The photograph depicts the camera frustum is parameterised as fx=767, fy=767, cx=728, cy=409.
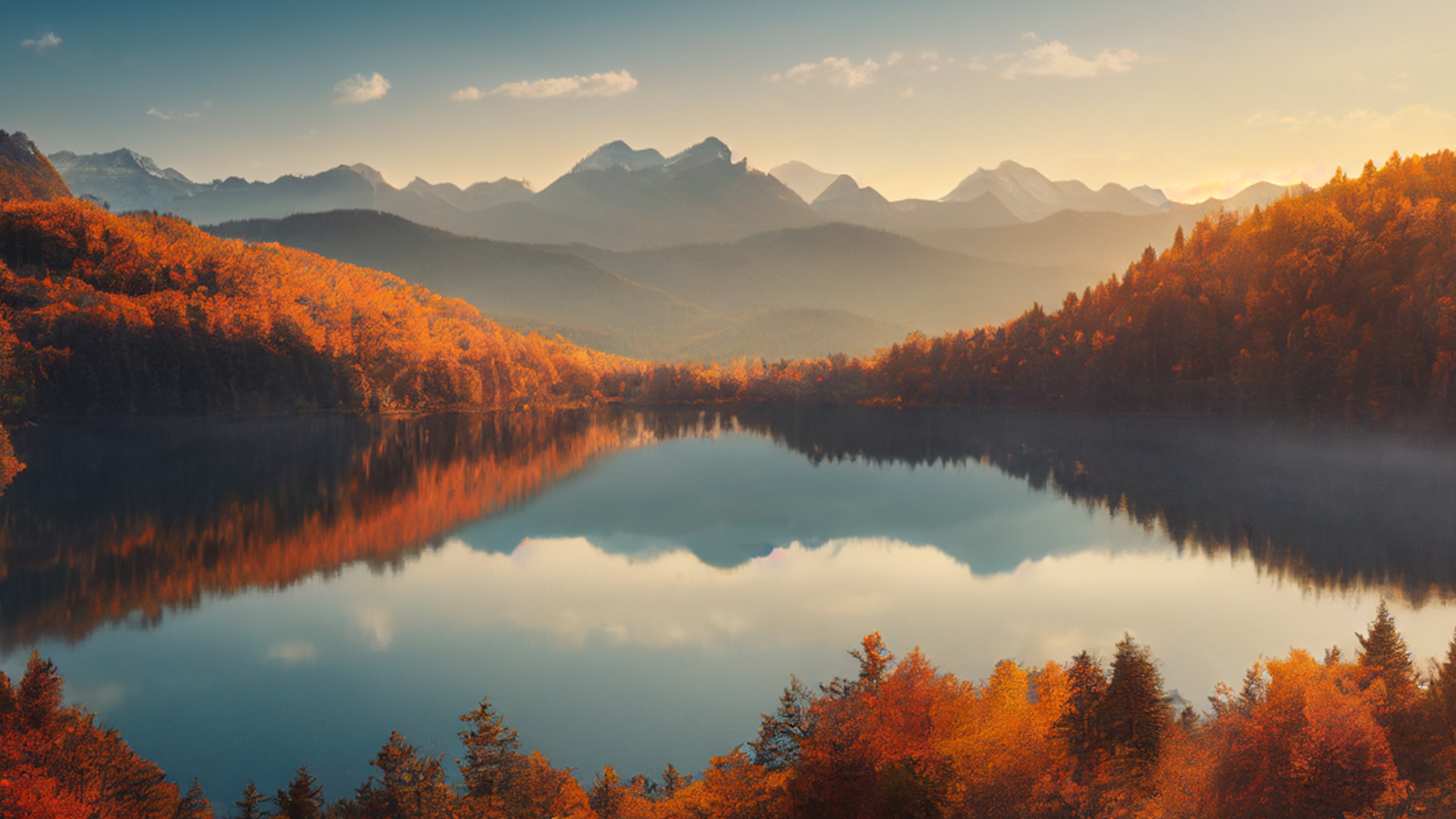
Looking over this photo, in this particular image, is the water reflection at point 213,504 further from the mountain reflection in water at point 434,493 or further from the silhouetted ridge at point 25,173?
the silhouetted ridge at point 25,173

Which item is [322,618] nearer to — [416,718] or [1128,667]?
[416,718]

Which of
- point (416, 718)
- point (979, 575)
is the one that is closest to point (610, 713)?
point (416, 718)

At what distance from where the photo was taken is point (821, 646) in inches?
1012

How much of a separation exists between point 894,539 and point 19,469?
56.9 m

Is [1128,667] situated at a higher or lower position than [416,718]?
higher

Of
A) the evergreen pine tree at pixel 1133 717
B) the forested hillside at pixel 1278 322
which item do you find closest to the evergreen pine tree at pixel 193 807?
the evergreen pine tree at pixel 1133 717

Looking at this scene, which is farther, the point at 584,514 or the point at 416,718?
the point at 584,514

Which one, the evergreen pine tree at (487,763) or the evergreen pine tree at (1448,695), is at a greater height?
the evergreen pine tree at (1448,695)

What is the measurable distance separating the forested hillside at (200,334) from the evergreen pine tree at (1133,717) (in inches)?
3749

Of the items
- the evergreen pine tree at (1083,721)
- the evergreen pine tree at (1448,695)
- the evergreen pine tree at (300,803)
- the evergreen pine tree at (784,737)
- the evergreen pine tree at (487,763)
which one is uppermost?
the evergreen pine tree at (1448,695)

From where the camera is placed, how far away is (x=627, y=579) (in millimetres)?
34656

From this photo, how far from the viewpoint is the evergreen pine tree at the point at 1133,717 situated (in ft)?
43.4

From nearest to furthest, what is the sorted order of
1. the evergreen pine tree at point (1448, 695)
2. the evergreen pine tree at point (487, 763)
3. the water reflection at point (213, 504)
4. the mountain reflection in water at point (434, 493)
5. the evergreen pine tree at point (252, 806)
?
the evergreen pine tree at point (1448, 695) < the evergreen pine tree at point (252, 806) < the evergreen pine tree at point (487, 763) < the water reflection at point (213, 504) < the mountain reflection in water at point (434, 493)

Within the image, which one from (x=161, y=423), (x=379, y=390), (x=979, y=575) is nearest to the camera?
(x=979, y=575)
